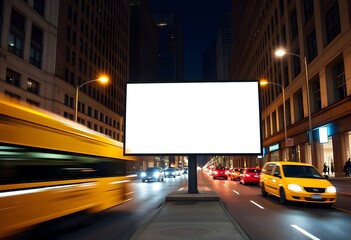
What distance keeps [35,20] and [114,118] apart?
127 ft

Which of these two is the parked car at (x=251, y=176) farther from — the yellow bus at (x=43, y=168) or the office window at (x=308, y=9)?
the yellow bus at (x=43, y=168)

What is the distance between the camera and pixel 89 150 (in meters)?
10.0

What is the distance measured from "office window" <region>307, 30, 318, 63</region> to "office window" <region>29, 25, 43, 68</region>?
111ft

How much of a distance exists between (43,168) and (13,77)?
36.4 m

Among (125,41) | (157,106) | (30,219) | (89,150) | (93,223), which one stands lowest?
(93,223)

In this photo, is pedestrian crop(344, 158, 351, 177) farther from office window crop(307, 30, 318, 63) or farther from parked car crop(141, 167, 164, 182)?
parked car crop(141, 167, 164, 182)

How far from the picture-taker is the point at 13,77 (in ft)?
129

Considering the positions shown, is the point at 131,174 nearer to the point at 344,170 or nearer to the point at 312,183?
the point at 312,183

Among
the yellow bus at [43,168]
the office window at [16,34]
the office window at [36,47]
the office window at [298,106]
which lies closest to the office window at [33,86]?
the office window at [36,47]

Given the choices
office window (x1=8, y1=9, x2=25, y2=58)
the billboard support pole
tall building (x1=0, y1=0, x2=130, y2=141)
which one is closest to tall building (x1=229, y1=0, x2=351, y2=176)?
the billboard support pole

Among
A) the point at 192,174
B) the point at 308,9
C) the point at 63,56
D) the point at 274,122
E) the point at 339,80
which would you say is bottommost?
the point at 192,174

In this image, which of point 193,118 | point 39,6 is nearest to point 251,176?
point 193,118

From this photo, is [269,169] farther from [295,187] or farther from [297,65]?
[297,65]

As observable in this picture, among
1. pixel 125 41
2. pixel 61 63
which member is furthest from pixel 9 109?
pixel 125 41
